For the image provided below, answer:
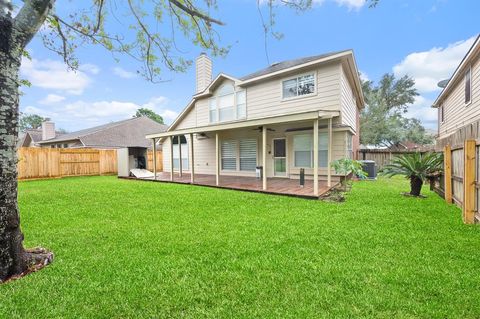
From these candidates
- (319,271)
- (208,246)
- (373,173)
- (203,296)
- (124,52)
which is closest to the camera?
(203,296)

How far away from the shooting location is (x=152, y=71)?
18.5ft

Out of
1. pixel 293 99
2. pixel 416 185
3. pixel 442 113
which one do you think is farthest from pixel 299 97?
pixel 442 113

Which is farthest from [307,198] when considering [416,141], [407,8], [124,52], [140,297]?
[416,141]

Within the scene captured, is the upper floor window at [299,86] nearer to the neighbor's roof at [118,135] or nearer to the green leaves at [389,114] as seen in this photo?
the neighbor's roof at [118,135]

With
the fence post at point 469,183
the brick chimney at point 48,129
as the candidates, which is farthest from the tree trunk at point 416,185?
the brick chimney at point 48,129

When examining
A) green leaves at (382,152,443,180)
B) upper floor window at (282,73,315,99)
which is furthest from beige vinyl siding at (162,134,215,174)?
green leaves at (382,152,443,180)

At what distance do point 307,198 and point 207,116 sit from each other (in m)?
8.78

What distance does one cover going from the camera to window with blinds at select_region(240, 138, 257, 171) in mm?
12227

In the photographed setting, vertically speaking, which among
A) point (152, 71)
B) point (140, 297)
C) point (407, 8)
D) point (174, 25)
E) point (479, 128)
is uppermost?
point (407, 8)

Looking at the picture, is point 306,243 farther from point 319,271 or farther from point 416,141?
point 416,141

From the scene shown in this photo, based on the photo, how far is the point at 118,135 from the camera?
24062 millimetres

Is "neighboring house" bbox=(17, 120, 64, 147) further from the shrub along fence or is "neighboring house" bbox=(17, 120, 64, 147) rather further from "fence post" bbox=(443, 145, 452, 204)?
"fence post" bbox=(443, 145, 452, 204)

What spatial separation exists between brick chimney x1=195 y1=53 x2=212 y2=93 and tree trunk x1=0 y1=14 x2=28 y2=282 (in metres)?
12.2

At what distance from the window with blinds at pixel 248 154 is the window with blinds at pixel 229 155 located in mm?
483
